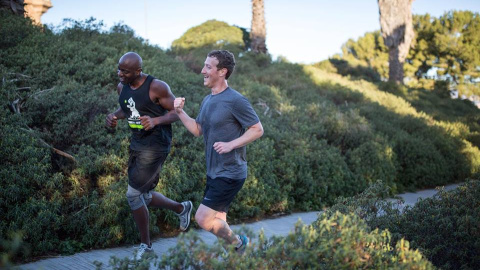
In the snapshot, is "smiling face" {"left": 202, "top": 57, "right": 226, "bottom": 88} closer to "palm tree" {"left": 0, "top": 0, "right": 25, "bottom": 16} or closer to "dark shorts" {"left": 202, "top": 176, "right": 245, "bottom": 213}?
"dark shorts" {"left": 202, "top": 176, "right": 245, "bottom": 213}

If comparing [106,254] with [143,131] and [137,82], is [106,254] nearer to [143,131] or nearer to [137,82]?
[143,131]

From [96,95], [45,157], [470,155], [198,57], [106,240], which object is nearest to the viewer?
[106,240]

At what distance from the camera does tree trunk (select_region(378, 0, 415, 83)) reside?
21.8m

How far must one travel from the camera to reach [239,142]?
3.89 m

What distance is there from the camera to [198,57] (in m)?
14.0

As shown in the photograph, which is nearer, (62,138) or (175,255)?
(175,255)

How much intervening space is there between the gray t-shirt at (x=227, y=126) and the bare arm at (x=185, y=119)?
20 cm

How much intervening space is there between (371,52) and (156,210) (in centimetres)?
4415

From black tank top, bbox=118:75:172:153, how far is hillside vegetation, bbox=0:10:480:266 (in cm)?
110

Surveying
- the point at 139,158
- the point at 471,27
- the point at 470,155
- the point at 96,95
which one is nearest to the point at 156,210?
the point at 139,158

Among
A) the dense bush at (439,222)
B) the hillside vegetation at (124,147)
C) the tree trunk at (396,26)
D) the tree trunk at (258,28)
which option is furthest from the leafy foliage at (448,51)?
the dense bush at (439,222)

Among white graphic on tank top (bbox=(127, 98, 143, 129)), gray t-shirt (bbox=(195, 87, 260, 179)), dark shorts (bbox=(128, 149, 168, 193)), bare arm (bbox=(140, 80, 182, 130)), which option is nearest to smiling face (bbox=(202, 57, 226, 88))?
gray t-shirt (bbox=(195, 87, 260, 179))

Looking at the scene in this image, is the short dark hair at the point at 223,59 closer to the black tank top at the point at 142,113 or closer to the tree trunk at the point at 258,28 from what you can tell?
the black tank top at the point at 142,113

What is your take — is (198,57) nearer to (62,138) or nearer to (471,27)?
(62,138)
